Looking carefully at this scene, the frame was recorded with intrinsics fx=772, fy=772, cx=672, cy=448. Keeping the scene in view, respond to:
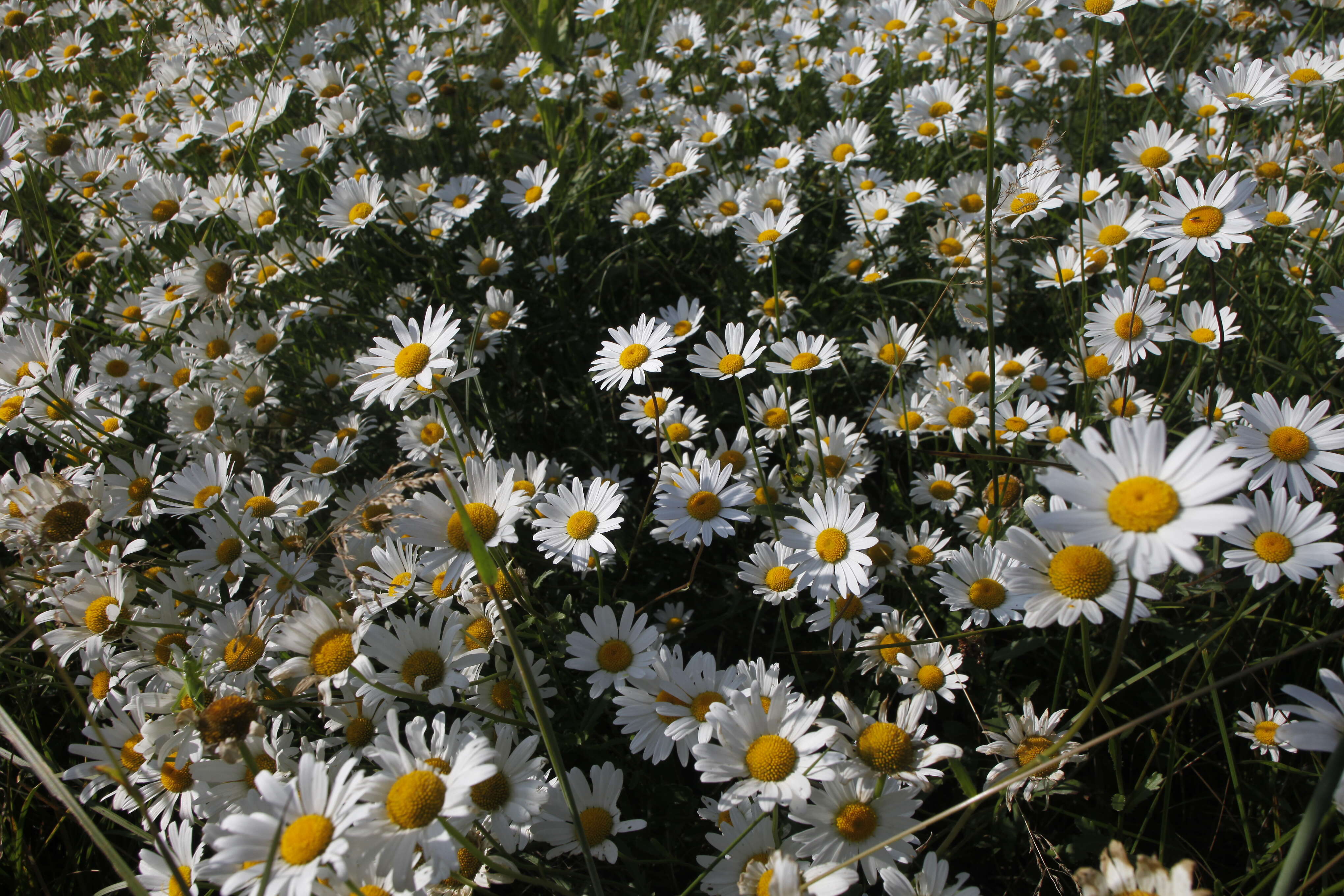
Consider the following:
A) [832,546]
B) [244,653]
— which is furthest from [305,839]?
[832,546]

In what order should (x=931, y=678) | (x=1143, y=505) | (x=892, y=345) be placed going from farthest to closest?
(x=892, y=345) → (x=931, y=678) → (x=1143, y=505)

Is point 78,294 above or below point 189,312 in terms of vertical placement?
above

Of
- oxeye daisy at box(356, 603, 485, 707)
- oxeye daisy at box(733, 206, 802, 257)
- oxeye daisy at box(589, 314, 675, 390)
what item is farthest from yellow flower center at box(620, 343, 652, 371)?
oxeye daisy at box(356, 603, 485, 707)

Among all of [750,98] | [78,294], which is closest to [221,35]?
[78,294]

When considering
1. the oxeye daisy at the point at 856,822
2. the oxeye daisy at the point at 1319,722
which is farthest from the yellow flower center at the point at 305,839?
the oxeye daisy at the point at 1319,722

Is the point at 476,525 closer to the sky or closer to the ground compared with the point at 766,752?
closer to the sky

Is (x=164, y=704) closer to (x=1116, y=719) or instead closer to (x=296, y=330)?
(x=296, y=330)

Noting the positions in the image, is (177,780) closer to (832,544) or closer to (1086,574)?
(832,544)

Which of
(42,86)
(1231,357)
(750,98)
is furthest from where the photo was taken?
(42,86)
